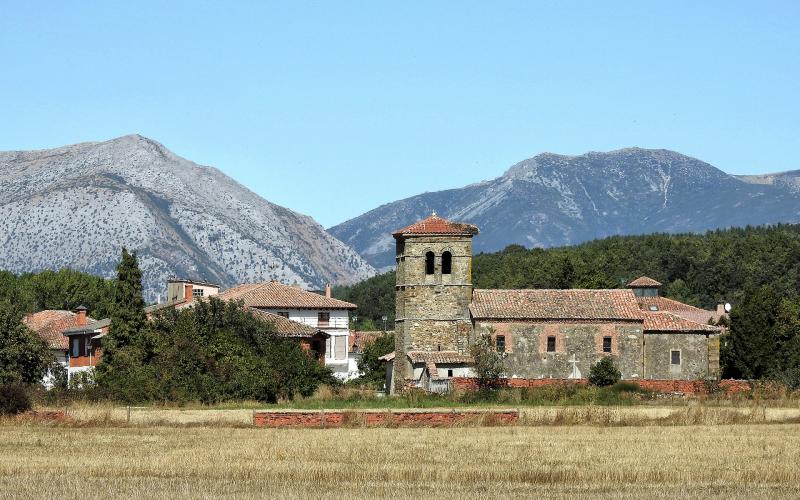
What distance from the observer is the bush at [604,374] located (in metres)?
70.7

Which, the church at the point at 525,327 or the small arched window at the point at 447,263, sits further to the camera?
the small arched window at the point at 447,263

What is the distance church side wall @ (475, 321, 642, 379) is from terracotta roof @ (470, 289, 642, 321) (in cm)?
48

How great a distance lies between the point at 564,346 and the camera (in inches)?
2857

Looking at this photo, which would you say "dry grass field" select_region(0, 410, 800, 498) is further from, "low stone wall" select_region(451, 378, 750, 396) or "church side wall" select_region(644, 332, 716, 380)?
"church side wall" select_region(644, 332, 716, 380)

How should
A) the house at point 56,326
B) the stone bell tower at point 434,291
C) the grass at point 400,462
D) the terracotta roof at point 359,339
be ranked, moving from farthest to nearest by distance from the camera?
the terracotta roof at point 359,339, the house at point 56,326, the stone bell tower at point 434,291, the grass at point 400,462

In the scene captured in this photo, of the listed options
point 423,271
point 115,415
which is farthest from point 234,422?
point 423,271

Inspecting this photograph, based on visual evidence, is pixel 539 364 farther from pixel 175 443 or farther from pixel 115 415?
pixel 175 443

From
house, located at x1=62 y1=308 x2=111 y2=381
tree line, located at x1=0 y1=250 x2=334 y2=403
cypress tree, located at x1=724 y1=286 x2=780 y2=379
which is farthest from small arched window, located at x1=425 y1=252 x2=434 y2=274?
house, located at x1=62 y1=308 x2=111 y2=381

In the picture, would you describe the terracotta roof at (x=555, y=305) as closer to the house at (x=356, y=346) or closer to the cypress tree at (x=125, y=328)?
the cypress tree at (x=125, y=328)

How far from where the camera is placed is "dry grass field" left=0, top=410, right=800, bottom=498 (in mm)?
26328

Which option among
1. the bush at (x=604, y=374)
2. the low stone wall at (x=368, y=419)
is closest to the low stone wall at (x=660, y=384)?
the bush at (x=604, y=374)

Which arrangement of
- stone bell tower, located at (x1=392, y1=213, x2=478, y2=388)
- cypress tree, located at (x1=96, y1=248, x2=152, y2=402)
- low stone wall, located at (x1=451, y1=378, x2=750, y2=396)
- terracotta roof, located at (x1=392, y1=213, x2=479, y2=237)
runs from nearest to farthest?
cypress tree, located at (x1=96, y1=248, x2=152, y2=402) < low stone wall, located at (x1=451, y1=378, x2=750, y2=396) < stone bell tower, located at (x1=392, y1=213, x2=478, y2=388) < terracotta roof, located at (x1=392, y1=213, x2=479, y2=237)

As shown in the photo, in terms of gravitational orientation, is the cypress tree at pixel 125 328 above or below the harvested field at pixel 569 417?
above

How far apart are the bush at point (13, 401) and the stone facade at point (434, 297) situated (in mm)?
29857
